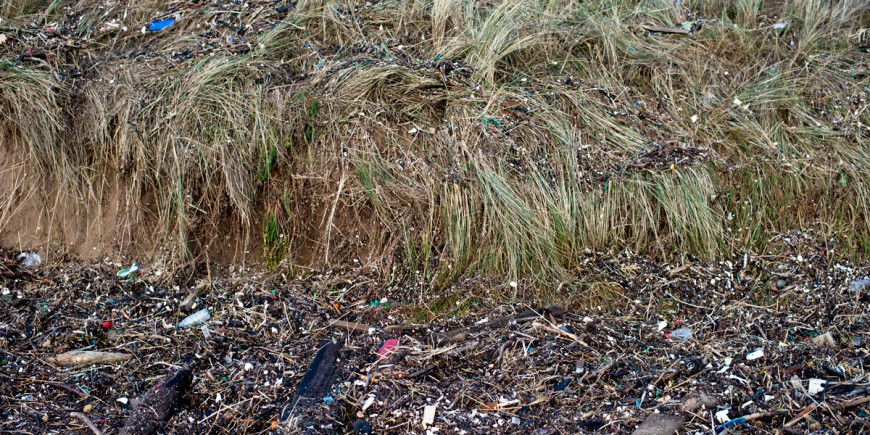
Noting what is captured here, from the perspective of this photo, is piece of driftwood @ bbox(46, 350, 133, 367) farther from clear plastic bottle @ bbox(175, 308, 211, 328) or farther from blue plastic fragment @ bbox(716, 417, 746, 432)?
blue plastic fragment @ bbox(716, 417, 746, 432)

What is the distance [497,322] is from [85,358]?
68.9 inches

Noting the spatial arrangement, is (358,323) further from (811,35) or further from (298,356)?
(811,35)

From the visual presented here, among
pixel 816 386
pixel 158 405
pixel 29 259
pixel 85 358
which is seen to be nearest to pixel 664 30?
pixel 816 386

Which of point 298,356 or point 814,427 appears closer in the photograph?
point 814,427

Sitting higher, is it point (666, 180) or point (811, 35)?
point (811, 35)

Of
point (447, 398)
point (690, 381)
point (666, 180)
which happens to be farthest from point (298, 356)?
point (666, 180)

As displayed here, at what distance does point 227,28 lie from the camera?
12.5 ft

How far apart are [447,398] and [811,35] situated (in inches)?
118

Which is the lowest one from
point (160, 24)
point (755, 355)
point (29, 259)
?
point (755, 355)

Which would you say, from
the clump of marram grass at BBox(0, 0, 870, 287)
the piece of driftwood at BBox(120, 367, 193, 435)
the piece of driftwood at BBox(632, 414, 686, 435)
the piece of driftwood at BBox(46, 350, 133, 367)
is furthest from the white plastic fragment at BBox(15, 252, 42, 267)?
the piece of driftwood at BBox(632, 414, 686, 435)

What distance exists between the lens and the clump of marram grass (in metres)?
3.30

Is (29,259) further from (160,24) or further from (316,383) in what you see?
Answer: (316,383)

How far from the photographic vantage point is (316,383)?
2625 mm

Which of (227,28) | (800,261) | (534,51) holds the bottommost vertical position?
(800,261)
